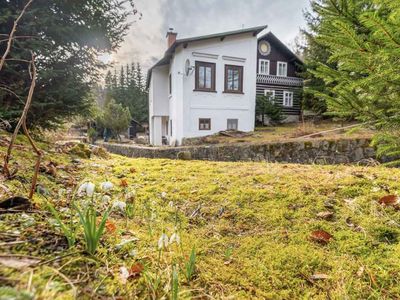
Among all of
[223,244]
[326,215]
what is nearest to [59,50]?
[223,244]

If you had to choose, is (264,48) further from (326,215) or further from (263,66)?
(326,215)

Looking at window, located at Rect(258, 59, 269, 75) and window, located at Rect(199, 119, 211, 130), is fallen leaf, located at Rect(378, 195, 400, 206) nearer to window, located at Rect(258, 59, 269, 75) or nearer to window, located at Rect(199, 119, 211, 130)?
window, located at Rect(199, 119, 211, 130)

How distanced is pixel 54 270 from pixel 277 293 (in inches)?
33.7

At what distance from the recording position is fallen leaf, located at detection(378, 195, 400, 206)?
171 centimetres

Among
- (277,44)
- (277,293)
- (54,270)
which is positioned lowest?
(277,293)

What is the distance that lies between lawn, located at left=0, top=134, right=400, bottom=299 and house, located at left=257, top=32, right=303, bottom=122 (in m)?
17.2

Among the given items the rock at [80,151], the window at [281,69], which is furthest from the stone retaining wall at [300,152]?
the window at [281,69]

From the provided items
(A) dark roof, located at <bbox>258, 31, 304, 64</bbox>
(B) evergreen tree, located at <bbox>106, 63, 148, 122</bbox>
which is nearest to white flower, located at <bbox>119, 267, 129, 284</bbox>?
(A) dark roof, located at <bbox>258, 31, 304, 64</bbox>

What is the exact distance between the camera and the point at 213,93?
518 inches

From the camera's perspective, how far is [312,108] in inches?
691

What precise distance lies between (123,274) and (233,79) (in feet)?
44.8

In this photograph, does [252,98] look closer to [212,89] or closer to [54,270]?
[212,89]

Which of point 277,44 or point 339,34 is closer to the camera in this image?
point 339,34

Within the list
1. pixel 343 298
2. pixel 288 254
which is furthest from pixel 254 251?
pixel 343 298
